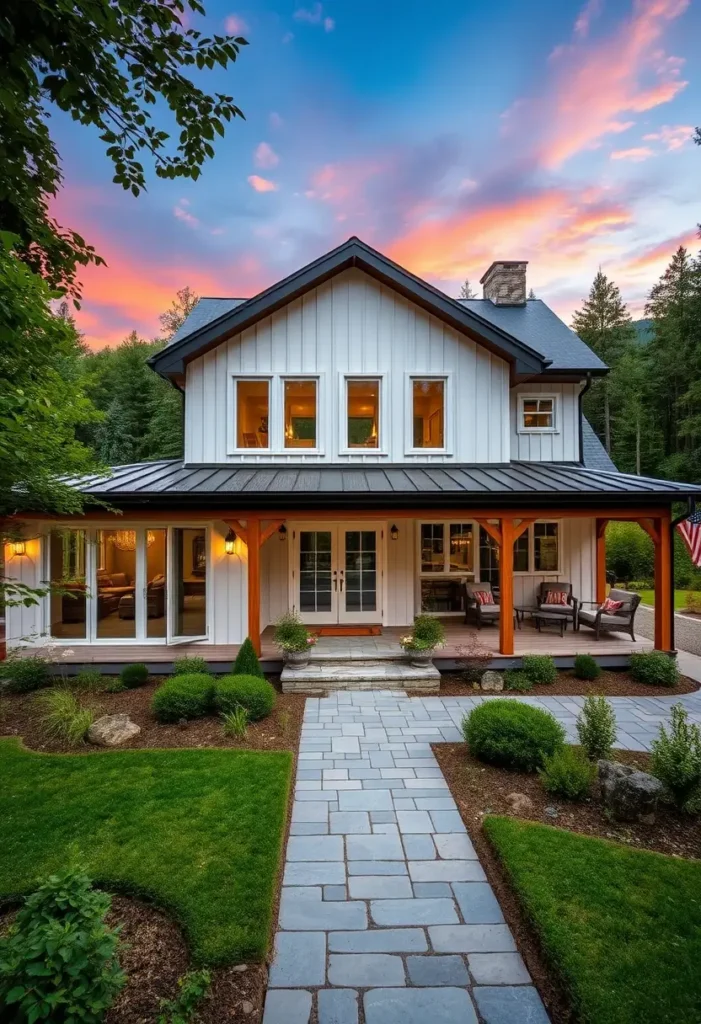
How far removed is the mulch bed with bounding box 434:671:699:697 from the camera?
7.62m

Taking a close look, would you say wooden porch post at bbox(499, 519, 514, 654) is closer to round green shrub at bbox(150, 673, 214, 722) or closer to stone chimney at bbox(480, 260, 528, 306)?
round green shrub at bbox(150, 673, 214, 722)

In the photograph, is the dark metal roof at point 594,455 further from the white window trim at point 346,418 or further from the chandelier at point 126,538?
the chandelier at point 126,538

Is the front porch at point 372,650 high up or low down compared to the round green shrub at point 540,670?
up

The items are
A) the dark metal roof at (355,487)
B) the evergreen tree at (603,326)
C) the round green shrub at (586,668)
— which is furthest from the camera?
the evergreen tree at (603,326)

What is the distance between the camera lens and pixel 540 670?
793 centimetres

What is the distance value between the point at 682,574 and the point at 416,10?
721 inches

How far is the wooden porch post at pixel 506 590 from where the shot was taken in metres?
8.21

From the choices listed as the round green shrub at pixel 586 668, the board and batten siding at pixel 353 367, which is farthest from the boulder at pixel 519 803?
the board and batten siding at pixel 353 367

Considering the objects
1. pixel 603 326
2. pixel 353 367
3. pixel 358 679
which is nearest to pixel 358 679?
pixel 358 679

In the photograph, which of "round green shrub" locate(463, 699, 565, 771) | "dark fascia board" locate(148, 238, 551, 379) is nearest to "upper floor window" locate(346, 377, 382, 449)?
"dark fascia board" locate(148, 238, 551, 379)

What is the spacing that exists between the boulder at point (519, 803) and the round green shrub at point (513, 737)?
1.63ft

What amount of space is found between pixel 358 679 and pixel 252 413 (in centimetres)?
582

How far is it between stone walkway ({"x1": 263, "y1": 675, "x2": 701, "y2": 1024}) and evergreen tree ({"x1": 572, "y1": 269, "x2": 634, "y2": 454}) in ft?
105

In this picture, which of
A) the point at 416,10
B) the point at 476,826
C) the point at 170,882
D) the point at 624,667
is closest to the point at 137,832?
the point at 170,882
